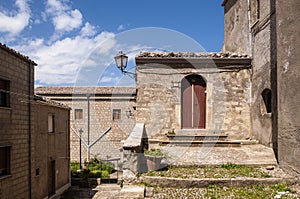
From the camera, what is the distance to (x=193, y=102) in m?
11.5

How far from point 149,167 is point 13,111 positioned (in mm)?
5488

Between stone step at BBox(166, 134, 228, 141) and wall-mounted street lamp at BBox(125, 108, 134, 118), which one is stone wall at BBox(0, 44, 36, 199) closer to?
stone step at BBox(166, 134, 228, 141)

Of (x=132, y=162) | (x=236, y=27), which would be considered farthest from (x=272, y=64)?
(x=132, y=162)

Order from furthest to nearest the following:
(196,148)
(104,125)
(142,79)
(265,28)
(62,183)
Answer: (104,125)
(62,183)
(142,79)
(265,28)
(196,148)

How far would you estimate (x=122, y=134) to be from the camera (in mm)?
23109

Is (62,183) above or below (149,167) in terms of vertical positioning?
below

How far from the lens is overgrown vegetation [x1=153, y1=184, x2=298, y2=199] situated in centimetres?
579

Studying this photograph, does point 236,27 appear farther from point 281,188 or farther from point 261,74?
point 281,188

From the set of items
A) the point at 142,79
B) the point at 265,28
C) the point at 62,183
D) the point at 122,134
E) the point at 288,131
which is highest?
the point at 265,28

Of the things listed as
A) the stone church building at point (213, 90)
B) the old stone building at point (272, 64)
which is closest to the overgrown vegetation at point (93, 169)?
the stone church building at point (213, 90)

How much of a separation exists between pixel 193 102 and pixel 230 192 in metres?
5.77

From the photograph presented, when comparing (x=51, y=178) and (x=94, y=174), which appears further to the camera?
(x=94, y=174)

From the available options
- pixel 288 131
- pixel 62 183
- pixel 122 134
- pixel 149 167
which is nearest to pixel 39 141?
pixel 62 183

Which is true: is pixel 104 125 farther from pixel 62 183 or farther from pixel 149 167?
pixel 149 167
